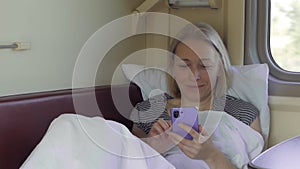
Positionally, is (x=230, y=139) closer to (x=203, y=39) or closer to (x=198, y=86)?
(x=198, y=86)

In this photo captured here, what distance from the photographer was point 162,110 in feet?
6.01

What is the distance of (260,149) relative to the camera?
174 cm

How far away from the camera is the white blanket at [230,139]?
163 cm

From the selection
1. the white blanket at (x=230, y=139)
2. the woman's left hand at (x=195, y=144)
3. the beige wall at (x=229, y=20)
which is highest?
the beige wall at (x=229, y=20)

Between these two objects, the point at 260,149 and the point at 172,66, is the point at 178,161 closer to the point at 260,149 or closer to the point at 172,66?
the point at 260,149

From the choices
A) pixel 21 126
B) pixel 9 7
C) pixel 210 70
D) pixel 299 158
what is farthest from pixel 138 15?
pixel 299 158

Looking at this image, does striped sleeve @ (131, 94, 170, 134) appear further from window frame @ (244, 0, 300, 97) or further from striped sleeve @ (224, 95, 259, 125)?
window frame @ (244, 0, 300, 97)

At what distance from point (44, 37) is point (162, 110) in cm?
60

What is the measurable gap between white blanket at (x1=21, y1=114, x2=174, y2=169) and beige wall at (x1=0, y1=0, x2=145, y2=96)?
→ 319 mm

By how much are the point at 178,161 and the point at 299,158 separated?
507 millimetres

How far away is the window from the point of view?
6.69ft

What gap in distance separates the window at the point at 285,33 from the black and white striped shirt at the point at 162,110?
364mm

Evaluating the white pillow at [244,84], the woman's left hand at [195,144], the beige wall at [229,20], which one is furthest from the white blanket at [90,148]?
the beige wall at [229,20]

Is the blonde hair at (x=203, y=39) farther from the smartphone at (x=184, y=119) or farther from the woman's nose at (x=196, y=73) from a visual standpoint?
the smartphone at (x=184, y=119)
